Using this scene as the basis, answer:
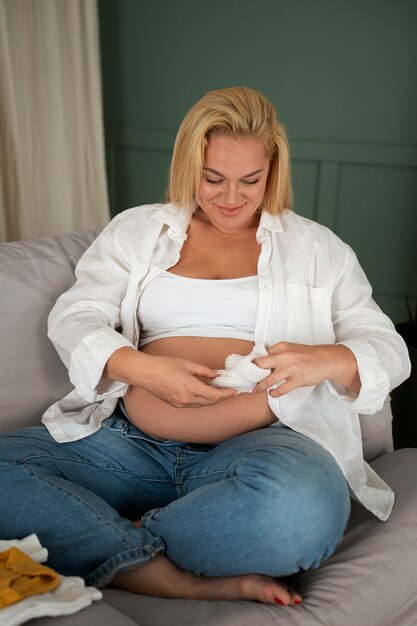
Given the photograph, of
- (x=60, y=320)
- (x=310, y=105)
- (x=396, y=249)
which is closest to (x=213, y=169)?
(x=60, y=320)

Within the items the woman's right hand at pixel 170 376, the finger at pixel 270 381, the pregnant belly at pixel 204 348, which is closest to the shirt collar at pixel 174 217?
the pregnant belly at pixel 204 348

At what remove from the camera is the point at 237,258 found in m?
1.69

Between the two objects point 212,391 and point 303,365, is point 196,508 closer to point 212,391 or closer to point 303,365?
point 212,391

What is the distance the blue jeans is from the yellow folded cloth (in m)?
0.17

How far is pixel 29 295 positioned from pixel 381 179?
1877 millimetres

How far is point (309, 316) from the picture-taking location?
1.60 m

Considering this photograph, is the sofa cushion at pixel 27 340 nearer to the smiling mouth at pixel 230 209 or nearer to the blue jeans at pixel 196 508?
the blue jeans at pixel 196 508

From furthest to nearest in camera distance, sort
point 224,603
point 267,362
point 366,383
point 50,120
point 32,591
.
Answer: point 50,120
point 366,383
point 267,362
point 224,603
point 32,591

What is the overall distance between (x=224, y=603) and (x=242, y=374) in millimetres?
388

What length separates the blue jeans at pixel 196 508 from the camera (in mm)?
1239

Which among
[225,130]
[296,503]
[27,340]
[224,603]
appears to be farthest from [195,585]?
[225,130]

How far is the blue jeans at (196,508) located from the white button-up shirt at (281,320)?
115mm

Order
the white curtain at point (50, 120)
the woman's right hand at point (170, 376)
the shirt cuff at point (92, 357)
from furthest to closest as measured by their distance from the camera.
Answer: the white curtain at point (50, 120) < the shirt cuff at point (92, 357) < the woman's right hand at point (170, 376)

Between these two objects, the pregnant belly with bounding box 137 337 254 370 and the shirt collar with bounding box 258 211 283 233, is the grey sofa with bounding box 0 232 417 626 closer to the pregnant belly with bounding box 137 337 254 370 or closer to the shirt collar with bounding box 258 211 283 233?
the pregnant belly with bounding box 137 337 254 370
